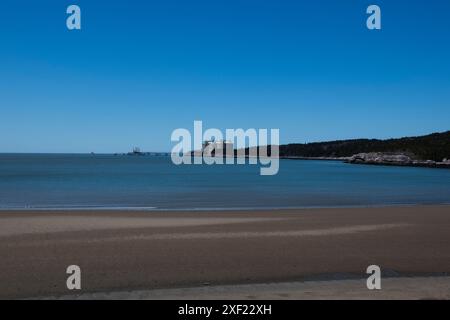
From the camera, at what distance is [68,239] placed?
13062mm

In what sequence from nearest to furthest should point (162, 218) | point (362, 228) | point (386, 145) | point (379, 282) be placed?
point (379, 282), point (362, 228), point (162, 218), point (386, 145)

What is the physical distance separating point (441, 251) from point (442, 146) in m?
143

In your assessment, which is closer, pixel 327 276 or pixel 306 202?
pixel 327 276

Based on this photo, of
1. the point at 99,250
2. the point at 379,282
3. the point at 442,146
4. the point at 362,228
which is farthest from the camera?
the point at 442,146

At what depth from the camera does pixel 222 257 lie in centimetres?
1084

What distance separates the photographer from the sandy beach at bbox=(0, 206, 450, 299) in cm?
804

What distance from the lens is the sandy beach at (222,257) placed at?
804 centimetres
